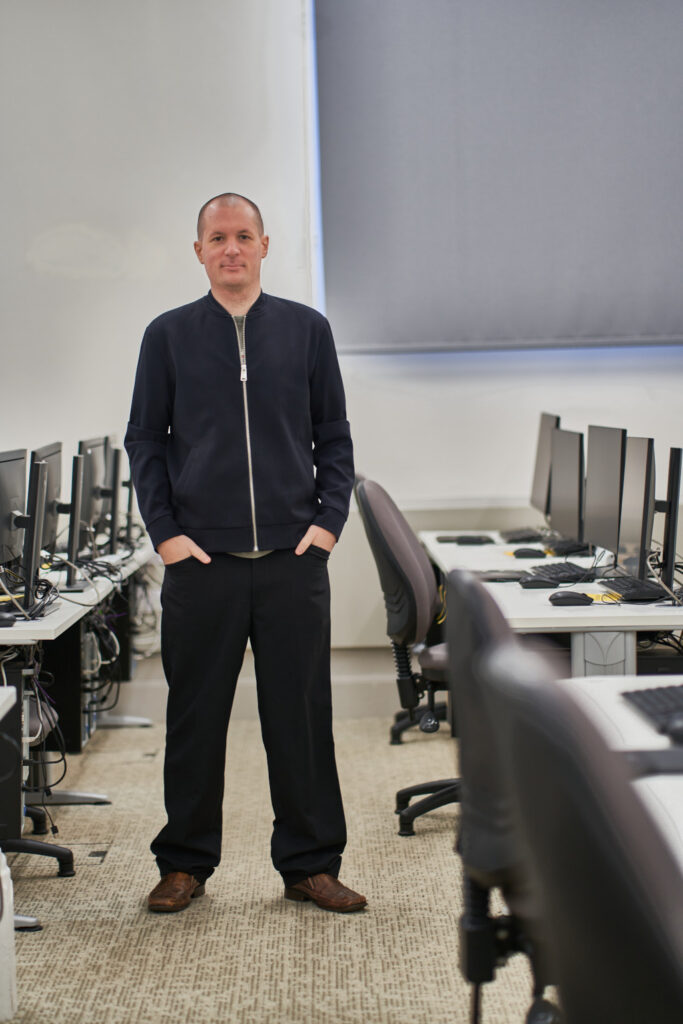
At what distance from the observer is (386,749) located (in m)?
4.03

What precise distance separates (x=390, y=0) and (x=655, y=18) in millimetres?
1117

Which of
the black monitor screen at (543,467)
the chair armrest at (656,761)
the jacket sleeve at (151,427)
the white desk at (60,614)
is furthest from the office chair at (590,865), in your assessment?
the black monitor screen at (543,467)

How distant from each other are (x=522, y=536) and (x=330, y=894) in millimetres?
1939

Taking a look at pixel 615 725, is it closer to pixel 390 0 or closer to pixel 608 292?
pixel 608 292

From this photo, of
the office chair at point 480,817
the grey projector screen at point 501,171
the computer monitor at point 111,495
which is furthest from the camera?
the grey projector screen at point 501,171

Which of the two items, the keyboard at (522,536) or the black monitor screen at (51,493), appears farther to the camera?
the keyboard at (522,536)

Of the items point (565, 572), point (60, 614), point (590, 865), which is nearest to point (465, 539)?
point (565, 572)

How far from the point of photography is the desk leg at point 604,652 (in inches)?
106

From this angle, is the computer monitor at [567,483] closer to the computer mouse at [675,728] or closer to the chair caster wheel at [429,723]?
the chair caster wheel at [429,723]

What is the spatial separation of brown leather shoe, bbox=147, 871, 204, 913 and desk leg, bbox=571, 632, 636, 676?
1.16m

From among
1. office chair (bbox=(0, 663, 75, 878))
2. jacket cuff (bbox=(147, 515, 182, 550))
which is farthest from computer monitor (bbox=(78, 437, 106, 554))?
jacket cuff (bbox=(147, 515, 182, 550))

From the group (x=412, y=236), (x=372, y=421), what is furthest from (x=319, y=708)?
(x=412, y=236)

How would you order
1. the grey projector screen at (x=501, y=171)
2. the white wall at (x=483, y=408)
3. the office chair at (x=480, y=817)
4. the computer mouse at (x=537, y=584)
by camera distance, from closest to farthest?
the office chair at (x=480, y=817) < the computer mouse at (x=537, y=584) < the grey projector screen at (x=501, y=171) < the white wall at (x=483, y=408)

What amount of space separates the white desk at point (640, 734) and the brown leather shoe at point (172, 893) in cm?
121
